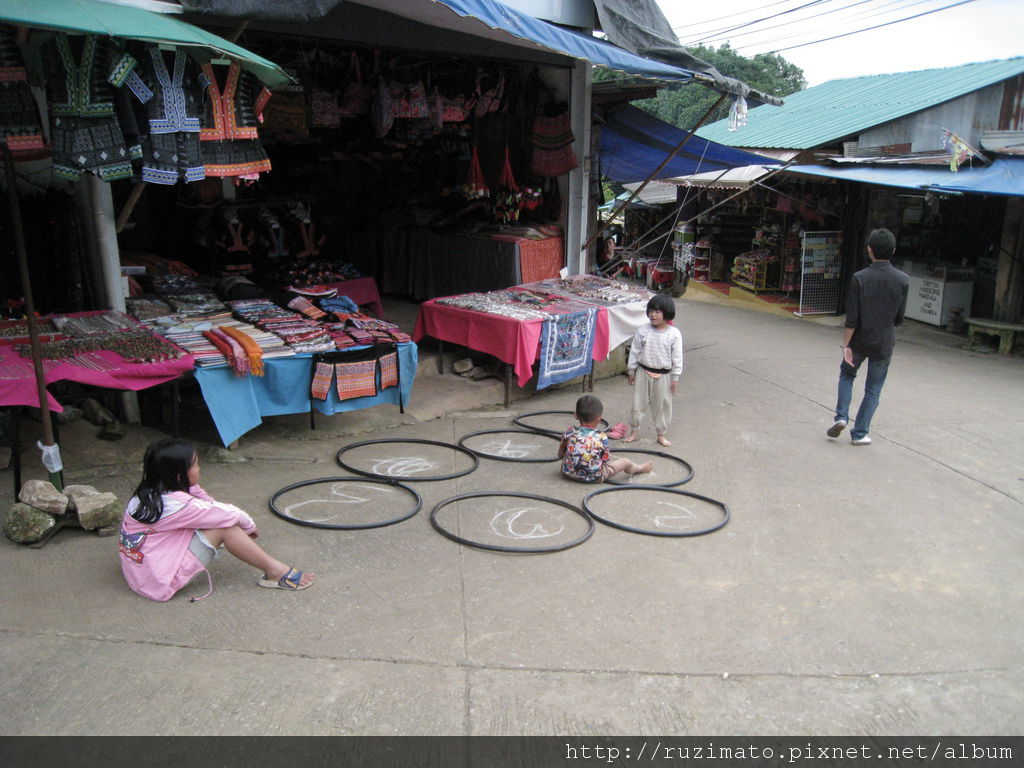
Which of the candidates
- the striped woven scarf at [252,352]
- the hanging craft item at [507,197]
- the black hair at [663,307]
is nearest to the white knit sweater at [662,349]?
the black hair at [663,307]

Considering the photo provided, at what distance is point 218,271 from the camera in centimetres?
987

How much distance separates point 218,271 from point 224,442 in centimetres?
435

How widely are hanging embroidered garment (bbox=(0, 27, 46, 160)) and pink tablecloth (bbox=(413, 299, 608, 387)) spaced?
13.7 ft

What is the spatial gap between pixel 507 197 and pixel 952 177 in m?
5.75

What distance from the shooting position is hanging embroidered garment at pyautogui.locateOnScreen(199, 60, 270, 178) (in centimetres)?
567

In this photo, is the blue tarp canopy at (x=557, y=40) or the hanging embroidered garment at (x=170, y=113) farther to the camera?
the blue tarp canopy at (x=557, y=40)

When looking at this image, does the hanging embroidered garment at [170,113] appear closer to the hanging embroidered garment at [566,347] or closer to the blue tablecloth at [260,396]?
the blue tablecloth at [260,396]

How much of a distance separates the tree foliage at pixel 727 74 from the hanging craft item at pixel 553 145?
20.3m

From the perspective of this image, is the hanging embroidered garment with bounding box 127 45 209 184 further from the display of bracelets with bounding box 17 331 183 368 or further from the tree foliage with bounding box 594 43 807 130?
the tree foliage with bounding box 594 43 807 130

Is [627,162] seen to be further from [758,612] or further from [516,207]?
[758,612]

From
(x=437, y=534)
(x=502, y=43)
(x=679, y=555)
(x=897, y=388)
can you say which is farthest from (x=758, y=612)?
(x=502, y=43)

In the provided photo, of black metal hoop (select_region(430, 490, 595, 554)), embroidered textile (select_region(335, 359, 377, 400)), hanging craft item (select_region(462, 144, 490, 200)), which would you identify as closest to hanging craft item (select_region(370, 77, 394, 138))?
hanging craft item (select_region(462, 144, 490, 200))

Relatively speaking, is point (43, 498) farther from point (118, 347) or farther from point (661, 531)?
point (661, 531)

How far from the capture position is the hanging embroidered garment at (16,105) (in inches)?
180
